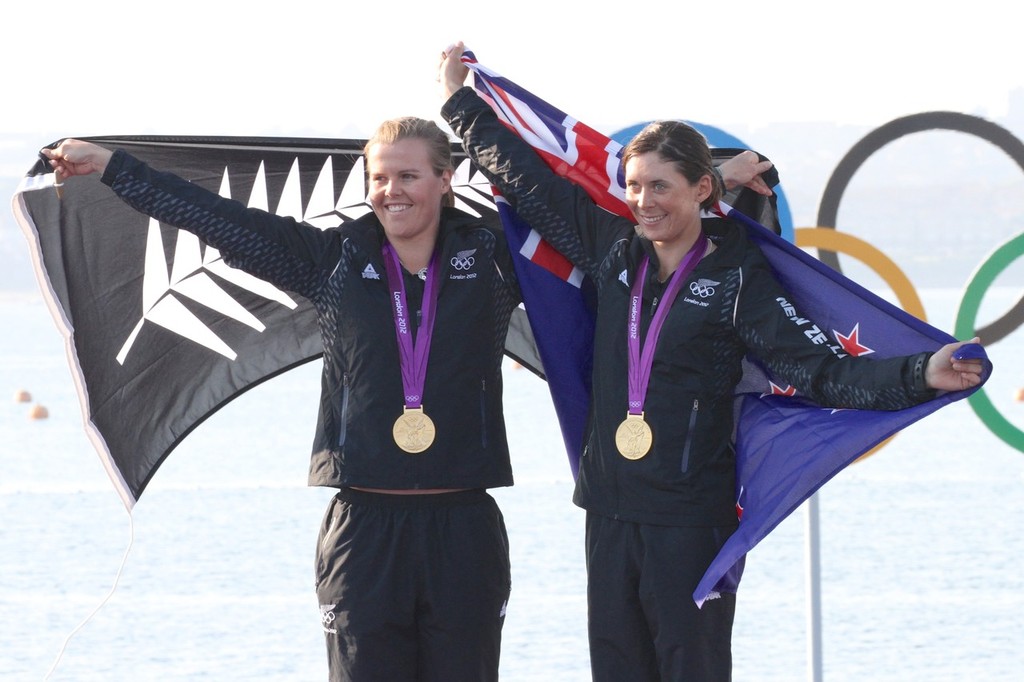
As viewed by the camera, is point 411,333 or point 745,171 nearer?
point 411,333

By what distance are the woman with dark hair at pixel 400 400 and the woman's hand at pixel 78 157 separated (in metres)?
0.06

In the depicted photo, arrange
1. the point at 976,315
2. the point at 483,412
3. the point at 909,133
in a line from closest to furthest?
the point at 483,412, the point at 976,315, the point at 909,133

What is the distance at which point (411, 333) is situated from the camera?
3145 millimetres

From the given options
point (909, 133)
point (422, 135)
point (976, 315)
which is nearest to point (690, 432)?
point (422, 135)

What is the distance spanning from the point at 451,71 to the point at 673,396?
1.08 m

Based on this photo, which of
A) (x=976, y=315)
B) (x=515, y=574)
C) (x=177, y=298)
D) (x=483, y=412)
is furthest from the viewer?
(x=515, y=574)

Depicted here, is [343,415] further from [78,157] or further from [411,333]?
[78,157]

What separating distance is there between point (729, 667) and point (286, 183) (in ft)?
6.50

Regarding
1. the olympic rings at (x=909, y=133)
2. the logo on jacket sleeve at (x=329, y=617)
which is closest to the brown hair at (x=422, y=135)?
the logo on jacket sleeve at (x=329, y=617)

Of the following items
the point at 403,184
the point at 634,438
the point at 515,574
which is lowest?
the point at 515,574

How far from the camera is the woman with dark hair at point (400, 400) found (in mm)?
3068

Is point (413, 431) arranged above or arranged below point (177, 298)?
below

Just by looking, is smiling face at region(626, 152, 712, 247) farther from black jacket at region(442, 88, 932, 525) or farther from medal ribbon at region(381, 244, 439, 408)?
medal ribbon at region(381, 244, 439, 408)

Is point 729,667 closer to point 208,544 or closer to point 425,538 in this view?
point 425,538
